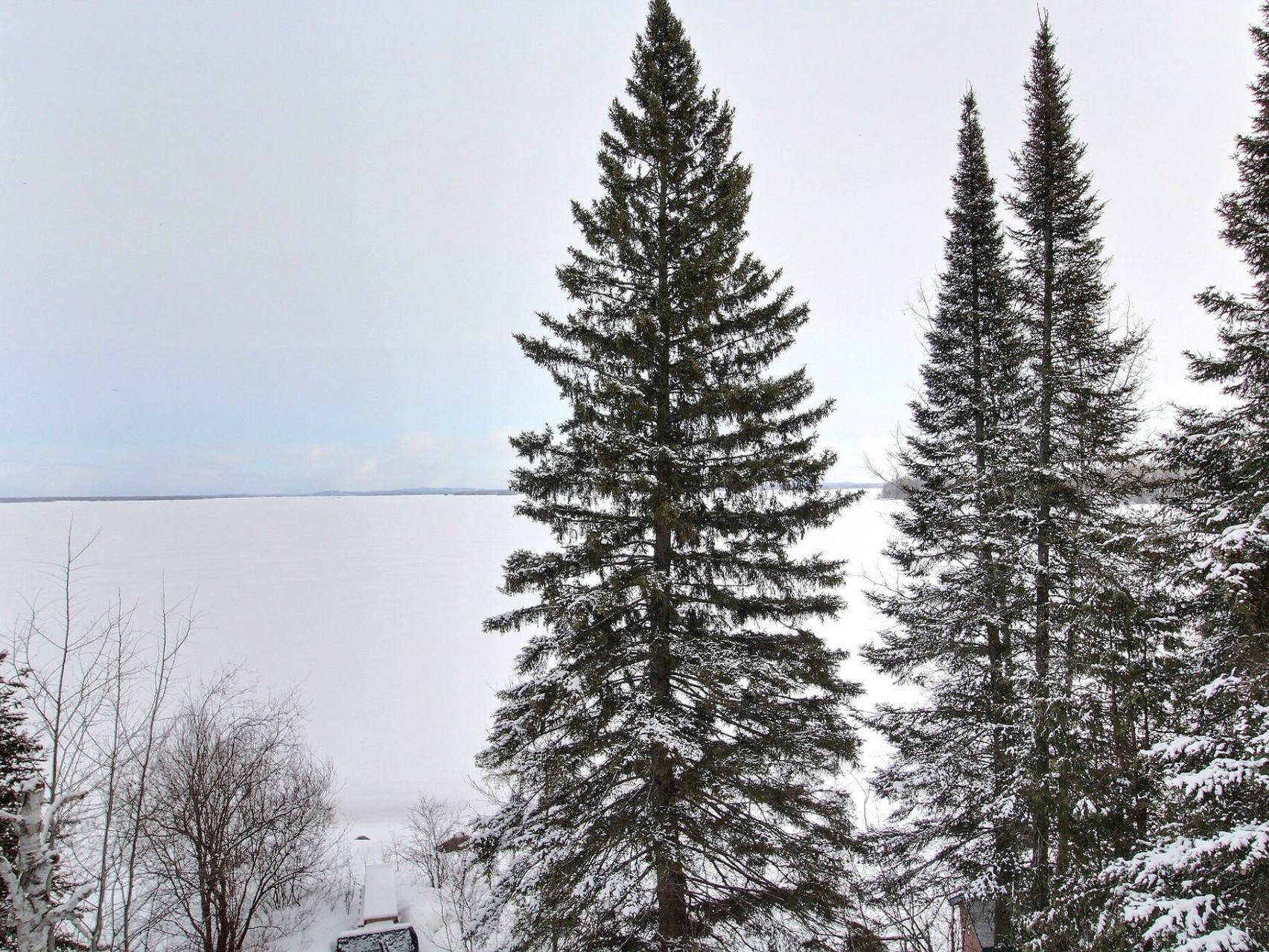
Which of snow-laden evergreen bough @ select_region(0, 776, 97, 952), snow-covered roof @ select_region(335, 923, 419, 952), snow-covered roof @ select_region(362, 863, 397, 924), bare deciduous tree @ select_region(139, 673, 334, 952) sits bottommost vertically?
snow-covered roof @ select_region(335, 923, 419, 952)

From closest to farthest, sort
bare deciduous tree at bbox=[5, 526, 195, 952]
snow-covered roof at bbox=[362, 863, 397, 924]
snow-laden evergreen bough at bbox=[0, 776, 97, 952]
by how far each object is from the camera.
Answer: snow-laden evergreen bough at bbox=[0, 776, 97, 952], bare deciduous tree at bbox=[5, 526, 195, 952], snow-covered roof at bbox=[362, 863, 397, 924]

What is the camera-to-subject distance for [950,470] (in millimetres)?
10078

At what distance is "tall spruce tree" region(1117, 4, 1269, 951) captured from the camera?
559 centimetres

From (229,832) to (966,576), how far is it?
62.7ft

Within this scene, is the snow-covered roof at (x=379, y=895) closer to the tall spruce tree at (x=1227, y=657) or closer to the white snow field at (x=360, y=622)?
the white snow field at (x=360, y=622)

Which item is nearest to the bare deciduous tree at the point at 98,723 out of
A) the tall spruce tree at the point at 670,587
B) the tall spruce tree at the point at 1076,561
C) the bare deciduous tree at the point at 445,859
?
the tall spruce tree at the point at 670,587

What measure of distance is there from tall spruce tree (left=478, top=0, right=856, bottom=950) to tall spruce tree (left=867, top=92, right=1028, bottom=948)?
8.54ft

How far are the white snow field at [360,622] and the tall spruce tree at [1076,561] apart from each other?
2968 millimetres

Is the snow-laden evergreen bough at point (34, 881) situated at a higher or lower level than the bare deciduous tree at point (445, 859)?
higher

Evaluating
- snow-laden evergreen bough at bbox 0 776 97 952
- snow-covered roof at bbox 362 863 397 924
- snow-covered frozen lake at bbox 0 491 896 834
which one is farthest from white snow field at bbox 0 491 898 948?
snow-laden evergreen bough at bbox 0 776 97 952

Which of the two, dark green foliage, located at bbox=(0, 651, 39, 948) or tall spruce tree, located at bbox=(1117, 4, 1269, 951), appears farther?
dark green foliage, located at bbox=(0, 651, 39, 948)

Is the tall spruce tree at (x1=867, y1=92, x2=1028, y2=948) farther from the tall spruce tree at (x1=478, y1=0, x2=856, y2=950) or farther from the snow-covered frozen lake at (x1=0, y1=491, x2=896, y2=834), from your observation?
the tall spruce tree at (x1=478, y1=0, x2=856, y2=950)

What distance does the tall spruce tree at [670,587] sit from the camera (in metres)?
6.91

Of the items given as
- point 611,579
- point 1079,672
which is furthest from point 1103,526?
point 611,579
